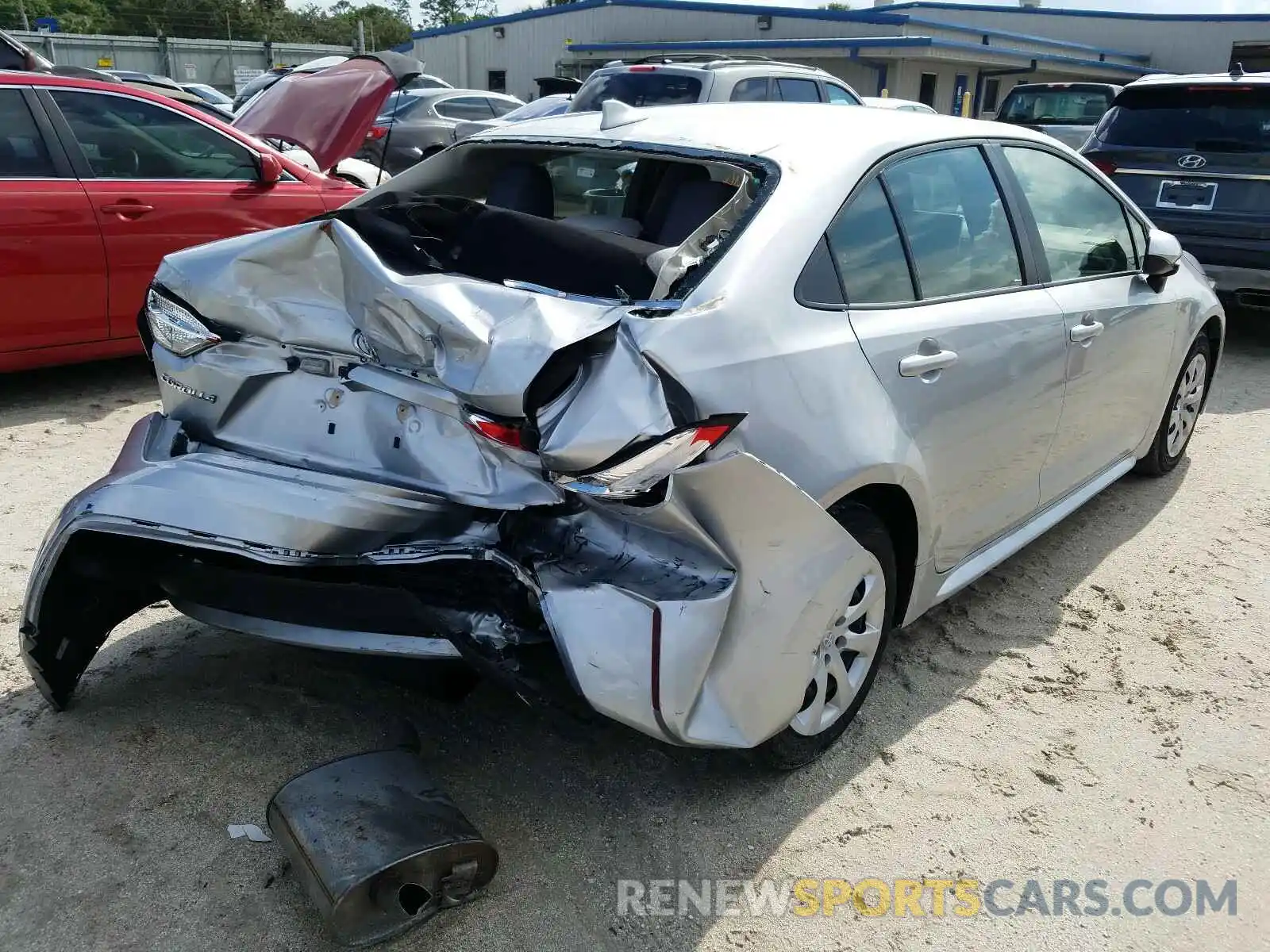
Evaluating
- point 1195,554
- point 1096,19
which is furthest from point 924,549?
point 1096,19

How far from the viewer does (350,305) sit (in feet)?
8.14

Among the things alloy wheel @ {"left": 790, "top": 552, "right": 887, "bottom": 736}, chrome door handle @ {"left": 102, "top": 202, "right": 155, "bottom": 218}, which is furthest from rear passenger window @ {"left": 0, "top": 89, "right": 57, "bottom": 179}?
alloy wheel @ {"left": 790, "top": 552, "right": 887, "bottom": 736}

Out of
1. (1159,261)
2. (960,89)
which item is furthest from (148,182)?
(960,89)

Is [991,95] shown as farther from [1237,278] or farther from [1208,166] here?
[1237,278]

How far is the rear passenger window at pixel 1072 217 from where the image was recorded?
3.58 meters

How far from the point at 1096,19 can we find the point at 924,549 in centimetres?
4180

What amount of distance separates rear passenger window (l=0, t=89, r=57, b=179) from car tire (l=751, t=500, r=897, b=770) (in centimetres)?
479

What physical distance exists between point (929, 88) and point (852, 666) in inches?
1164

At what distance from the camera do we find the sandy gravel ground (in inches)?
91.1

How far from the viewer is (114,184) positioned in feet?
18.2

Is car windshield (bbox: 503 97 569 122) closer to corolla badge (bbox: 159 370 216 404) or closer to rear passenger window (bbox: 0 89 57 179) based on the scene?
rear passenger window (bbox: 0 89 57 179)

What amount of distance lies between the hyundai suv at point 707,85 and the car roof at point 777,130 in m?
6.51

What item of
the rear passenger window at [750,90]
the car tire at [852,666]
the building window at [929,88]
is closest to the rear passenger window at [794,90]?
the rear passenger window at [750,90]

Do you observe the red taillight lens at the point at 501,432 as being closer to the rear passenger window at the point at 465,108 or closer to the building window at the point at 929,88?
the rear passenger window at the point at 465,108
